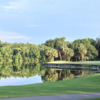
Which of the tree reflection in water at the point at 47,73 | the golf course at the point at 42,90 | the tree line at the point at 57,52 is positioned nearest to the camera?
the golf course at the point at 42,90

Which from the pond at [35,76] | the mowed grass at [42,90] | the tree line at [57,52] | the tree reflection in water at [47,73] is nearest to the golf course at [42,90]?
the mowed grass at [42,90]

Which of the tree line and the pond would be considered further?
the tree line

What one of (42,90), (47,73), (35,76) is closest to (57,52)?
(47,73)

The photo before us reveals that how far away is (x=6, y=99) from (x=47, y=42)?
8361 cm

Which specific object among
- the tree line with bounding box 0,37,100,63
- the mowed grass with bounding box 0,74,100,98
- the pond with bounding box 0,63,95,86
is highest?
the tree line with bounding box 0,37,100,63

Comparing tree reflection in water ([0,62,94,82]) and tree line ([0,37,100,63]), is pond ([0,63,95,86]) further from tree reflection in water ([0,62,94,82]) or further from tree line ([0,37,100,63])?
tree line ([0,37,100,63])

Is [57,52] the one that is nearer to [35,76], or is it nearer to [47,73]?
[47,73]

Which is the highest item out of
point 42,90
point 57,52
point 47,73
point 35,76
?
point 57,52

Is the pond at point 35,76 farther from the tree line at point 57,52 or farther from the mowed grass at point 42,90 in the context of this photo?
the tree line at point 57,52

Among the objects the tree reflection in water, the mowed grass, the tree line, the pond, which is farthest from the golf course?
the tree line

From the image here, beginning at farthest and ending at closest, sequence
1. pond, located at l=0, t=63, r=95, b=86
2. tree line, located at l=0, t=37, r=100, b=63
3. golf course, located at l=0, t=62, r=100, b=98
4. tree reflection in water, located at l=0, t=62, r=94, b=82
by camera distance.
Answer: tree line, located at l=0, t=37, r=100, b=63 → tree reflection in water, located at l=0, t=62, r=94, b=82 → pond, located at l=0, t=63, r=95, b=86 → golf course, located at l=0, t=62, r=100, b=98

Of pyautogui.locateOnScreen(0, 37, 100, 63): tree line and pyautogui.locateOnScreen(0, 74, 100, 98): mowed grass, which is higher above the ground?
pyautogui.locateOnScreen(0, 37, 100, 63): tree line

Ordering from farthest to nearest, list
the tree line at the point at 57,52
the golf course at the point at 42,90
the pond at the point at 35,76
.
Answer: the tree line at the point at 57,52, the pond at the point at 35,76, the golf course at the point at 42,90

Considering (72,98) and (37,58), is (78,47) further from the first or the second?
(72,98)
